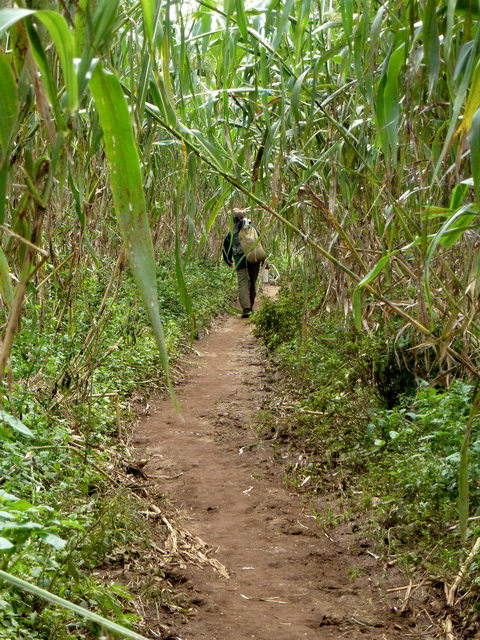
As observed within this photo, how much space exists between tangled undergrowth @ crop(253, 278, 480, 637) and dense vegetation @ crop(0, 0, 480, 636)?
20 mm

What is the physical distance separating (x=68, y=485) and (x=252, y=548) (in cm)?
82

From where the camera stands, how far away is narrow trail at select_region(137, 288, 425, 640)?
2547 millimetres

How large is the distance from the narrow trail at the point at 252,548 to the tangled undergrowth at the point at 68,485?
19 centimetres

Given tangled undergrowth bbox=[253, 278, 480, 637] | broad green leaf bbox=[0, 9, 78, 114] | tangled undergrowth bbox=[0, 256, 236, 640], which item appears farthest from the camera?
tangled undergrowth bbox=[253, 278, 480, 637]

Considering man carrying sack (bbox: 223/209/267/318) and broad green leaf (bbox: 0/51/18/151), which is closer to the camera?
broad green leaf (bbox: 0/51/18/151)

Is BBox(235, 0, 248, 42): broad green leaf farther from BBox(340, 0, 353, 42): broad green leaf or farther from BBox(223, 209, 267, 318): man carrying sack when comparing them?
BBox(223, 209, 267, 318): man carrying sack

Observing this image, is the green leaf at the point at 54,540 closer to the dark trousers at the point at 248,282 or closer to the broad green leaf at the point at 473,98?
the broad green leaf at the point at 473,98

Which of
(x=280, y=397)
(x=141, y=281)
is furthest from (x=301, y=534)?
(x=141, y=281)

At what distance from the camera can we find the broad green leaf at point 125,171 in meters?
0.83

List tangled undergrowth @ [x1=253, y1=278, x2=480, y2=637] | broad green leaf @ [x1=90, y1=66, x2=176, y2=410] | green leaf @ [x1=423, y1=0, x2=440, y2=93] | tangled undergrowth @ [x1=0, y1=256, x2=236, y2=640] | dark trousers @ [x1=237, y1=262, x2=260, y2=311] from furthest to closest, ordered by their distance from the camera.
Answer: dark trousers @ [x1=237, y1=262, x2=260, y2=311] < tangled undergrowth @ [x1=253, y1=278, x2=480, y2=637] < tangled undergrowth @ [x1=0, y1=256, x2=236, y2=640] < green leaf @ [x1=423, y1=0, x2=440, y2=93] < broad green leaf @ [x1=90, y1=66, x2=176, y2=410]

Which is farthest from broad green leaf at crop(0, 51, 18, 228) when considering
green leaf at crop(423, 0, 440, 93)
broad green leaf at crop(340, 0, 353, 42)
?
broad green leaf at crop(340, 0, 353, 42)

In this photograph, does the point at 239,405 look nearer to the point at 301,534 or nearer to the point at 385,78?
the point at 301,534

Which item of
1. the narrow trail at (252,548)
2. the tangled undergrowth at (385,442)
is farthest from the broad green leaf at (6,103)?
the narrow trail at (252,548)

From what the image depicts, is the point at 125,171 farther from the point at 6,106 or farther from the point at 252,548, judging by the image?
the point at 252,548
